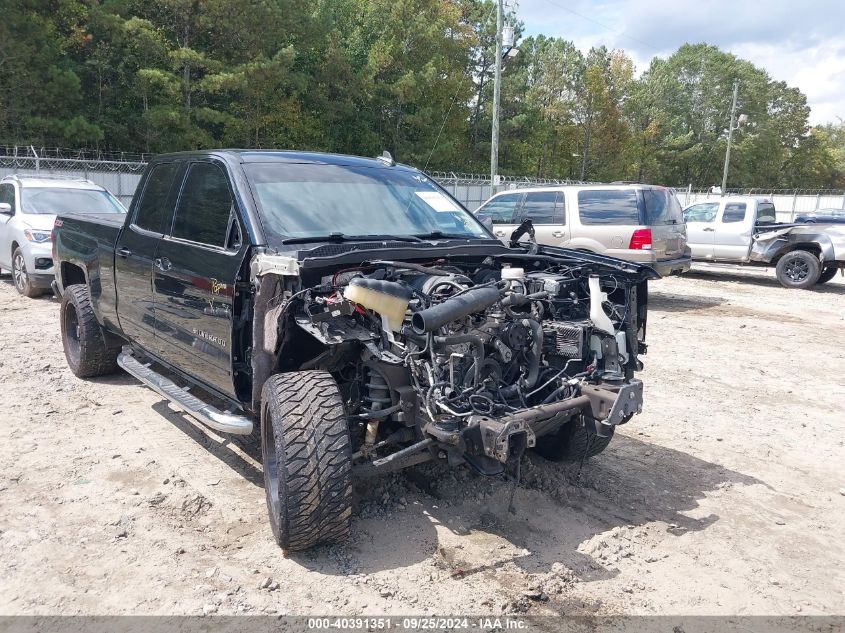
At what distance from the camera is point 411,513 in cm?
389

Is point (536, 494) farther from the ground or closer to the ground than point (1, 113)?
closer to the ground

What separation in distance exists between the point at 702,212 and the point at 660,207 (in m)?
5.22

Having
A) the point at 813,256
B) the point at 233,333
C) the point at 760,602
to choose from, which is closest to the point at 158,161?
the point at 233,333

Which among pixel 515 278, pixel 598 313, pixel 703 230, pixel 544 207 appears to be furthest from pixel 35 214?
pixel 703 230

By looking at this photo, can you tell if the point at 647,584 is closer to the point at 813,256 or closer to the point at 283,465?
the point at 283,465

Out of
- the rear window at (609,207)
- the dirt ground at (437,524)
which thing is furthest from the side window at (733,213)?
the dirt ground at (437,524)

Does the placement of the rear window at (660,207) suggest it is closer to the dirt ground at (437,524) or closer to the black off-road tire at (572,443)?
the dirt ground at (437,524)

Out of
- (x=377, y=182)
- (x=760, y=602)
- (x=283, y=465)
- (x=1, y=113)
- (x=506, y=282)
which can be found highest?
(x=1, y=113)

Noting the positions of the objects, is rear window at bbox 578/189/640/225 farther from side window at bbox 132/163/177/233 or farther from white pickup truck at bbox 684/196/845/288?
side window at bbox 132/163/177/233

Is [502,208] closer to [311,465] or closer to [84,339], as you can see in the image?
[84,339]

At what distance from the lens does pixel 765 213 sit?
618 inches

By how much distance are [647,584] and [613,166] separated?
203 ft

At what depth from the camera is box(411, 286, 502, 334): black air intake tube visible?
3.13 m

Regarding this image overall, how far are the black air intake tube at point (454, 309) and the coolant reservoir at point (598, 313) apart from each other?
599 millimetres
